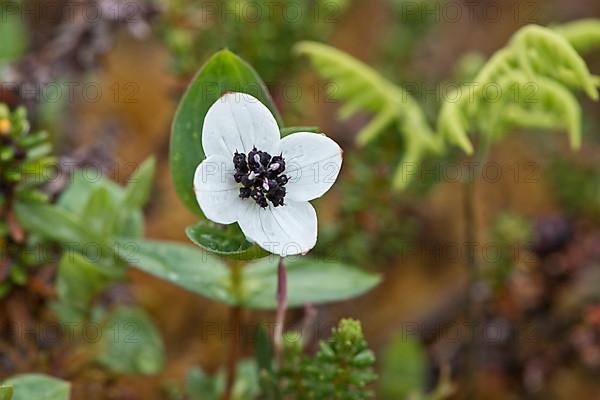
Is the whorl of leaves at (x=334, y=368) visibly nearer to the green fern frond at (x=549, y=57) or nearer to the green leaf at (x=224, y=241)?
the green leaf at (x=224, y=241)

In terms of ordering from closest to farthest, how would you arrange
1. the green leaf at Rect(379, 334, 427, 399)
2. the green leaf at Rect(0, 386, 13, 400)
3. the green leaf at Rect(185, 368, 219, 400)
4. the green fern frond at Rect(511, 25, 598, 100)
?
the green leaf at Rect(0, 386, 13, 400)
the green fern frond at Rect(511, 25, 598, 100)
the green leaf at Rect(185, 368, 219, 400)
the green leaf at Rect(379, 334, 427, 399)

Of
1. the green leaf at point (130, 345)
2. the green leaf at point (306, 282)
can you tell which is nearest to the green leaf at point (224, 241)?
the green leaf at point (306, 282)

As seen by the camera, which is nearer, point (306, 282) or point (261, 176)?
point (261, 176)

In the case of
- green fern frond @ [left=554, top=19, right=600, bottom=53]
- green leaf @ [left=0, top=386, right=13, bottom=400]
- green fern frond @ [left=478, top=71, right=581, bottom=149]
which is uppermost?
green fern frond @ [left=554, top=19, right=600, bottom=53]

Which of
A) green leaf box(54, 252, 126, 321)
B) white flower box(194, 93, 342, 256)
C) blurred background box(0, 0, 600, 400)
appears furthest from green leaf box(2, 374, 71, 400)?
white flower box(194, 93, 342, 256)

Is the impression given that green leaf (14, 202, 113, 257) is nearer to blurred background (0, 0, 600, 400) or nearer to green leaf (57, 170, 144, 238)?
green leaf (57, 170, 144, 238)

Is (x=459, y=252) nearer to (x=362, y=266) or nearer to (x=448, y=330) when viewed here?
(x=448, y=330)

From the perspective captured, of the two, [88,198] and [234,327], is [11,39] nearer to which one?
[88,198]

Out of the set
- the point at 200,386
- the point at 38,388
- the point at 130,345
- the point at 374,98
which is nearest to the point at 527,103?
the point at 374,98
